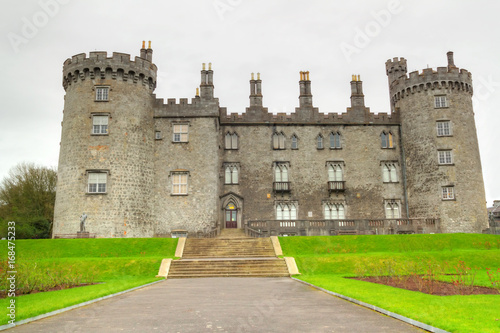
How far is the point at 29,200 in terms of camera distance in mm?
46500

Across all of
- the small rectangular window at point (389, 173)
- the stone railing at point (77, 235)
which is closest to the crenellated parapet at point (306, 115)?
the small rectangular window at point (389, 173)

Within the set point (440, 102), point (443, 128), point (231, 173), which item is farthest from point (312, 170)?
point (440, 102)

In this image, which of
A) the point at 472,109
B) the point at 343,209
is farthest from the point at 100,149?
the point at 472,109

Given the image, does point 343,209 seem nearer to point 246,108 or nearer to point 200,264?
point 246,108

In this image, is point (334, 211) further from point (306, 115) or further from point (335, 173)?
point (306, 115)

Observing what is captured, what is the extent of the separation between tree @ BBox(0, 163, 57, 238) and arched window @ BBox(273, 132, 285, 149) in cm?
2639

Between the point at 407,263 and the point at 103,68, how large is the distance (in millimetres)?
27795

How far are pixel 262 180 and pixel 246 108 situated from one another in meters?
7.34

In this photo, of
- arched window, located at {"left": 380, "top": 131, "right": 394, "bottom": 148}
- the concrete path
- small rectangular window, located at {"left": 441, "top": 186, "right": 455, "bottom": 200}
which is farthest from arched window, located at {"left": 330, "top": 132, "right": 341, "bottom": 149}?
Answer: the concrete path

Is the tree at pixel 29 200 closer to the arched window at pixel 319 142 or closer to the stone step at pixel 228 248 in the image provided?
the stone step at pixel 228 248

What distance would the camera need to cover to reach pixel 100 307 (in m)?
12.1

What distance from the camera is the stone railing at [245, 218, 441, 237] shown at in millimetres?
33375

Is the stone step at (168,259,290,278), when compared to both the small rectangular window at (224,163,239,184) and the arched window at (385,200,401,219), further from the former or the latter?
the arched window at (385,200,401,219)

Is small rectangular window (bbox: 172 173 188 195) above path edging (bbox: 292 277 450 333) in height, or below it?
above
